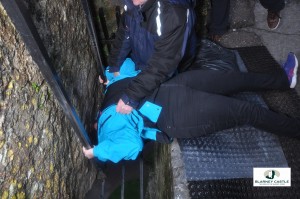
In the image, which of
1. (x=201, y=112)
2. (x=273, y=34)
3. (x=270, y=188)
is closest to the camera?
(x=201, y=112)

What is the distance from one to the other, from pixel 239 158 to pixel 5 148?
6.56ft

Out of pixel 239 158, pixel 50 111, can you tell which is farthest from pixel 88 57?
pixel 239 158

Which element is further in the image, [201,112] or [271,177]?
[271,177]

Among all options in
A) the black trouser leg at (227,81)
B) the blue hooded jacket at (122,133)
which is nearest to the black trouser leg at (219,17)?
the black trouser leg at (227,81)

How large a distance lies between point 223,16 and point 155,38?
5.74 ft

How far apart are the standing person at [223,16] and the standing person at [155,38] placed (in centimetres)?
117

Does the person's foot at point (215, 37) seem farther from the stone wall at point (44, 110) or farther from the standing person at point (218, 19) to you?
the stone wall at point (44, 110)

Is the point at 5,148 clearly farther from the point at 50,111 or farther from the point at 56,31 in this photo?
the point at 56,31

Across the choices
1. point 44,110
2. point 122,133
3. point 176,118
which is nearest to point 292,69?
point 176,118

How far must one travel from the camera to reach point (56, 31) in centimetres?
236

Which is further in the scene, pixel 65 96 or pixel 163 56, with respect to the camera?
pixel 163 56

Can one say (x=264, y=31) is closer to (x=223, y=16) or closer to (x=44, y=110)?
(x=223, y=16)

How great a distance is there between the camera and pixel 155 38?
7.47 ft

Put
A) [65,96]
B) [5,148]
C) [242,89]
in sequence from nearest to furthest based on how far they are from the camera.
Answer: [5,148] → [65,96] → [242,89]
